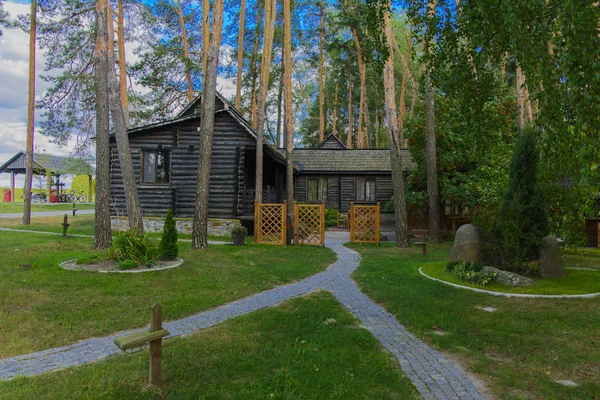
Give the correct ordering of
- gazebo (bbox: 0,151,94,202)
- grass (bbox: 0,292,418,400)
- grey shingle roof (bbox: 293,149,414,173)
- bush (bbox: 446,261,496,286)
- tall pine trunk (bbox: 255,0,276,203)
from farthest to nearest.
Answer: gazebo (bbox: 0,151,94,202), grey shingle roof (bbox: 293,149,414,173), tall pine trunk (bbox: 255,0,276,203), bush (bbox: 446,261,496,286), grass (bbox: 0,292,418,400)

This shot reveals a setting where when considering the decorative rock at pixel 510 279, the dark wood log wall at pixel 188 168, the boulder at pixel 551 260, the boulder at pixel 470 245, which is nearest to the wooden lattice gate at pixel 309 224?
the dark wood log wall at pixel 188 168

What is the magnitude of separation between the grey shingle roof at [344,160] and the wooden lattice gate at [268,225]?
9.49 metres

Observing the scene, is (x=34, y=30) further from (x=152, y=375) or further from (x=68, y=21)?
(x=152, y=375)

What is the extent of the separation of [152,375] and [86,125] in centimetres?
1732

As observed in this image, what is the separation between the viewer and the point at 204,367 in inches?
154

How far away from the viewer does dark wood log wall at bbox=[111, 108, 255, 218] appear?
17406 millimetres

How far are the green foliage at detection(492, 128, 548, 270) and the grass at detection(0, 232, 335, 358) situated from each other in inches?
183

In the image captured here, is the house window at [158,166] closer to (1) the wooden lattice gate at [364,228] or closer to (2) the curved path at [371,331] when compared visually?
(1) the wooden lattice gate at [364,228]

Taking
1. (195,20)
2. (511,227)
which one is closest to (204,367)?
(511,227)

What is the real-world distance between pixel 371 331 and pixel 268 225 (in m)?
10.0

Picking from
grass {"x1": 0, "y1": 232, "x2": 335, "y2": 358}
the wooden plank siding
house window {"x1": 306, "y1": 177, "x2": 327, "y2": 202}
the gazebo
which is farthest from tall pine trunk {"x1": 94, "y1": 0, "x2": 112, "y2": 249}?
the gazebo

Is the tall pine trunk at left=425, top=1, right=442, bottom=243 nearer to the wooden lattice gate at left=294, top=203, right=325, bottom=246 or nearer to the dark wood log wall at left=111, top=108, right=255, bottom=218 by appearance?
the wooden lattice gate at left=294, top=203, right=325, bottom=246

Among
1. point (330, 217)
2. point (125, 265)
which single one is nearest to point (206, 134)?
point (125, 265)

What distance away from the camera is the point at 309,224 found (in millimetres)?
16234
